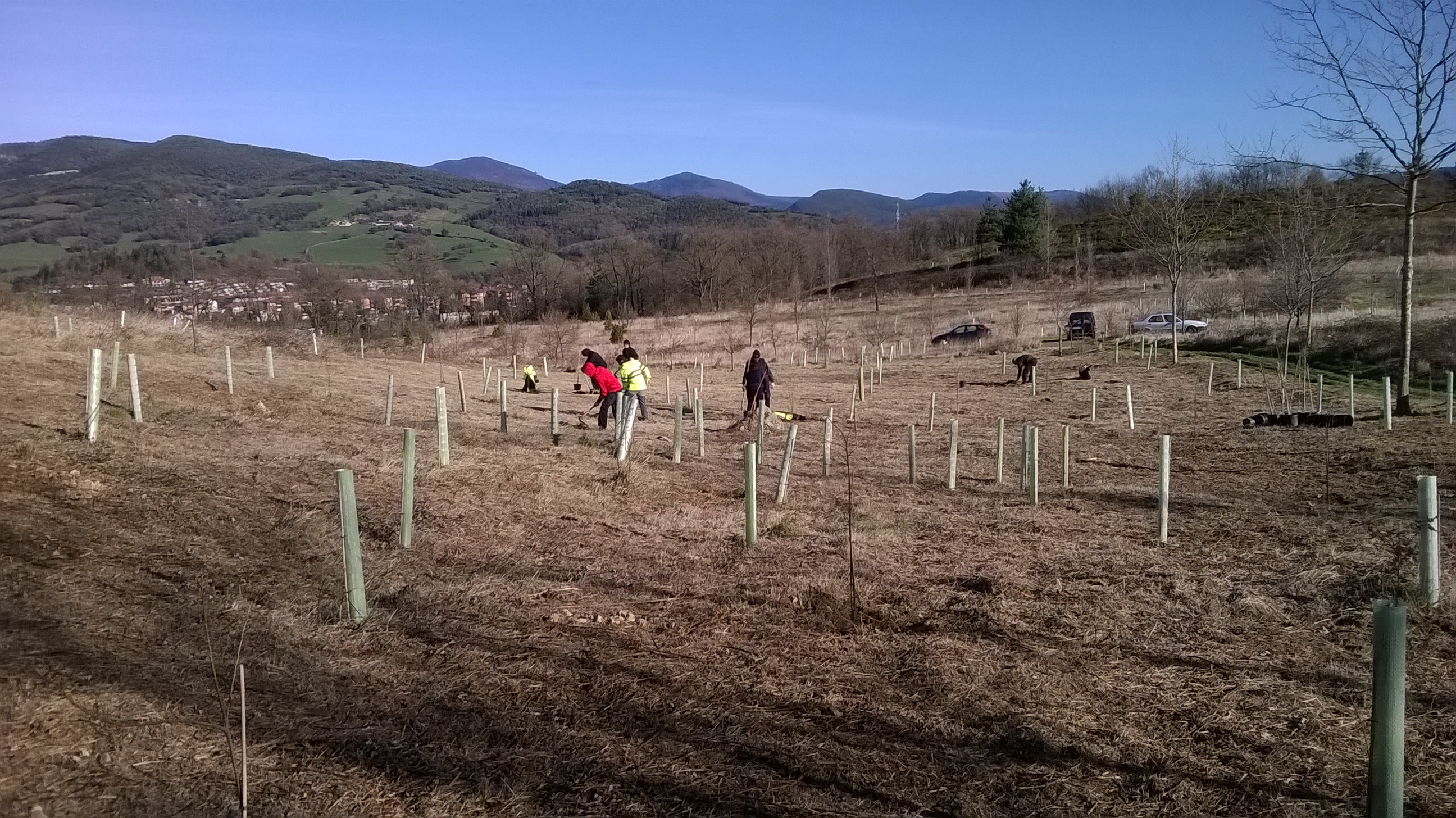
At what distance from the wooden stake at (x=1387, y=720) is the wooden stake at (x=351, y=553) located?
5170 mm

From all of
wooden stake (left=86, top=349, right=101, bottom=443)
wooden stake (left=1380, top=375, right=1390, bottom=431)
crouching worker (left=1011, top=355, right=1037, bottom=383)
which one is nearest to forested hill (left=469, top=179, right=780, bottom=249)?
crouching worker (left=1011, top=355, right=1037, bottom=383)

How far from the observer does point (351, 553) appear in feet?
19.3

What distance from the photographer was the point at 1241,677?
5.25 m

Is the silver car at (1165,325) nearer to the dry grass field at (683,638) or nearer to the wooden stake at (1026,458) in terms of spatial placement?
the dry grass field at (683,638)

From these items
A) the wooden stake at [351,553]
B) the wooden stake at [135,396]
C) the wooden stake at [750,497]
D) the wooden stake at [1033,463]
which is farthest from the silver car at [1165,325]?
the wooden stake at [351,553]

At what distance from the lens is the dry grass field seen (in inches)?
155

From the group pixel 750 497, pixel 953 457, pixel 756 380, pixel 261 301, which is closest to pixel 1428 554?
pixel 750 497

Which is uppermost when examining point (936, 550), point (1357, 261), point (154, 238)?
point (154, 238)

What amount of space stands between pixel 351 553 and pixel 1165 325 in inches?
1543

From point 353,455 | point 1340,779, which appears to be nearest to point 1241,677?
point 1340,779

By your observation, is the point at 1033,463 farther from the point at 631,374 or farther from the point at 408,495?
the point at 631,374

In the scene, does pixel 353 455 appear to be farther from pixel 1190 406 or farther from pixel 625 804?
pixel 1190 406

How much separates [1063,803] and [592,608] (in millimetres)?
3423

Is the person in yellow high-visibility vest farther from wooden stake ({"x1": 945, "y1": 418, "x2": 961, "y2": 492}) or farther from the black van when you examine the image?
the black van
